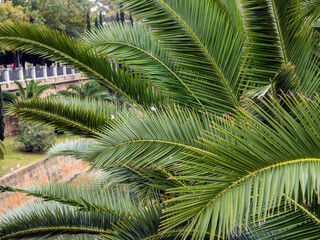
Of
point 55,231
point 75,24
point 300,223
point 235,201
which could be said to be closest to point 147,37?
point 55,231

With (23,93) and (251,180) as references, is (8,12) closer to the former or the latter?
(23,93)

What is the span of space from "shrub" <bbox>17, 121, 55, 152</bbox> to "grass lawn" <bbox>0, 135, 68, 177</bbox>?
0.27 metres

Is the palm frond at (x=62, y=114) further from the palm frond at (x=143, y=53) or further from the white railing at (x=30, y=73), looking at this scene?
the white railing at (x=30, y=73)

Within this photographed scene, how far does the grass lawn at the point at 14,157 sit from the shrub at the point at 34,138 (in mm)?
271

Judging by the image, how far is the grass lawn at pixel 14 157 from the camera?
13.1 meters

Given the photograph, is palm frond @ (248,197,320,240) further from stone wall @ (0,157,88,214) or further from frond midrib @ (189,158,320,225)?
stone wall @ (0,157,88,214)

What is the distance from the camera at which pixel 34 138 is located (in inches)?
603

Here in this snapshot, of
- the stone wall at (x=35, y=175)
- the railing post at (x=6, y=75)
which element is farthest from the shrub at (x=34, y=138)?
the railing post at (x=6, y=75)

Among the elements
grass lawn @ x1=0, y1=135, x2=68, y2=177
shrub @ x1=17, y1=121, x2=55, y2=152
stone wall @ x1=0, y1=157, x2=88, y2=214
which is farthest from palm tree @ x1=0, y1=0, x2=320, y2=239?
shrub @ x1=17, y1=121, x2=55, y2=152

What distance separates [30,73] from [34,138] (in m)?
6.28

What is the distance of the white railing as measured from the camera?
18.4m

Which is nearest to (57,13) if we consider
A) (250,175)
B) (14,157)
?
(14,157)

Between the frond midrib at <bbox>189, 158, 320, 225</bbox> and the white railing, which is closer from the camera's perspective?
the frond midrib at <bbox>189, 158, 320, 225</bbox>

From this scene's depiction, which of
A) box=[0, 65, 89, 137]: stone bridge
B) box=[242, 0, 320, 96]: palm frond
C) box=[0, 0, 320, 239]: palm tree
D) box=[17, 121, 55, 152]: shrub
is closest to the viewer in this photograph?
box=[0, 0, 320, 239]: palm tree
